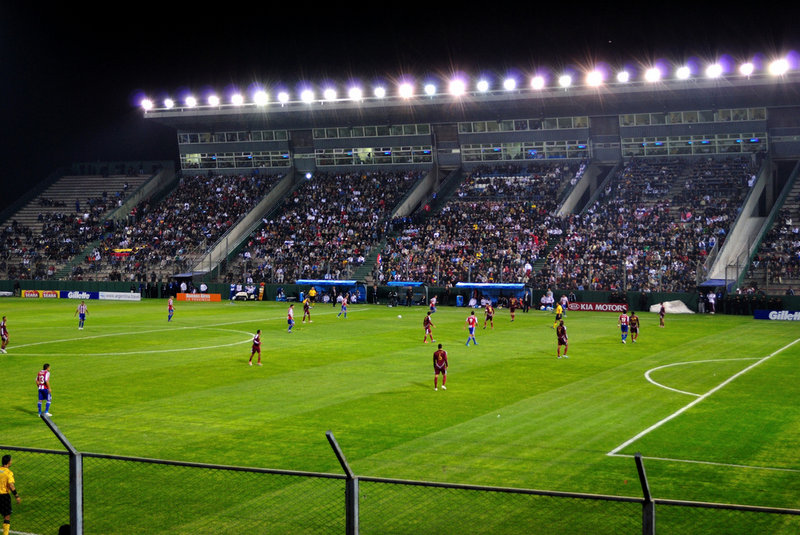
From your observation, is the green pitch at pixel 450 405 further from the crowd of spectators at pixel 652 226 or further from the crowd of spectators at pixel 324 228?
the crowd of spectators at pixel 324 228

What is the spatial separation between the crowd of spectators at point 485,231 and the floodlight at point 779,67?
21.4m

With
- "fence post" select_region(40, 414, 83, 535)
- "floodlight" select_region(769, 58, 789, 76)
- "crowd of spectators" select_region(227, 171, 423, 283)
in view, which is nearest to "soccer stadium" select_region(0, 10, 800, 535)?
"fence post" select_region(40, 414, 83, 535)

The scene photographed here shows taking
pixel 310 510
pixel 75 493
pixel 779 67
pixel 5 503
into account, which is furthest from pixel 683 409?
pixel 779 67

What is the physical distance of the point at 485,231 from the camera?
272 ft

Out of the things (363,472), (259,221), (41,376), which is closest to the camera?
(363,472)

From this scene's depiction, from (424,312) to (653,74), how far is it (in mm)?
31626

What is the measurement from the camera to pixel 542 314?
66625 millimetres

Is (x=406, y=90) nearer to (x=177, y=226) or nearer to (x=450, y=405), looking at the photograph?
(x=177, y=226)

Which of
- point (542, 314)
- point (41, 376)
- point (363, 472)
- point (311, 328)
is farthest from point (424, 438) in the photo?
point (542, 314)

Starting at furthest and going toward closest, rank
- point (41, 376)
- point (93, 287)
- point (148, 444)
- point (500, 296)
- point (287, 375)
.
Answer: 1. point (93, 287)
2. point (500, 296)
3. point (287, 375)
4. point (41, 376)
5. point (148, 444)

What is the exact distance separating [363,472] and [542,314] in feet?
161

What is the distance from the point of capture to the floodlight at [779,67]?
73.0 metres

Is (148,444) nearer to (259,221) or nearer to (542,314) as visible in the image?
(542,314)

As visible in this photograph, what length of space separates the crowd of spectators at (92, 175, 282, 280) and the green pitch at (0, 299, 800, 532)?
40.3 m
